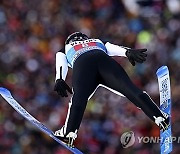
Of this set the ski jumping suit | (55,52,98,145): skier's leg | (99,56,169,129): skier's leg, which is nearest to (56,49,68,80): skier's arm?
the ski jumping suit

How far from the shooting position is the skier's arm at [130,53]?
8.50 meters

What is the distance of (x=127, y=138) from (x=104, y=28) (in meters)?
5.20

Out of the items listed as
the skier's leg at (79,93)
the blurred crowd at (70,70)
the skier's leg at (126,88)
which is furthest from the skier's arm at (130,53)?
the blurred crowd at (70,70)

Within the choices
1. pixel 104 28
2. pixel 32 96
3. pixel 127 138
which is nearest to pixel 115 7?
pixel 104 28

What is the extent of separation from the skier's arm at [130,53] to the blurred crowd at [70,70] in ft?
9.28

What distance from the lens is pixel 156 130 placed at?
11.7 meters

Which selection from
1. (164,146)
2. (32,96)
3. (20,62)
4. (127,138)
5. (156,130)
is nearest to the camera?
(164,146)

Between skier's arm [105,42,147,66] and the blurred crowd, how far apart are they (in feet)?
9.28

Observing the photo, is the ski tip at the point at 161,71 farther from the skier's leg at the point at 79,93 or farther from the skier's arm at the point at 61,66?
the skier's arm at the point at 61,66

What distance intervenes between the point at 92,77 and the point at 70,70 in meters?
4.67

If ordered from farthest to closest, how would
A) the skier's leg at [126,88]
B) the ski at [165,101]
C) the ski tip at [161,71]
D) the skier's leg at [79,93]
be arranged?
the ski tip at [161,71]
the ski at [165,101]
the skier's leg at [79,93]
the skier's leg at [126,88]

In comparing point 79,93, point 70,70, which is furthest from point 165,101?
point 70,70

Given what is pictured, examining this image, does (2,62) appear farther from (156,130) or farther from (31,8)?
(156,130)

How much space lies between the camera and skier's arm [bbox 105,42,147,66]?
335 inches
